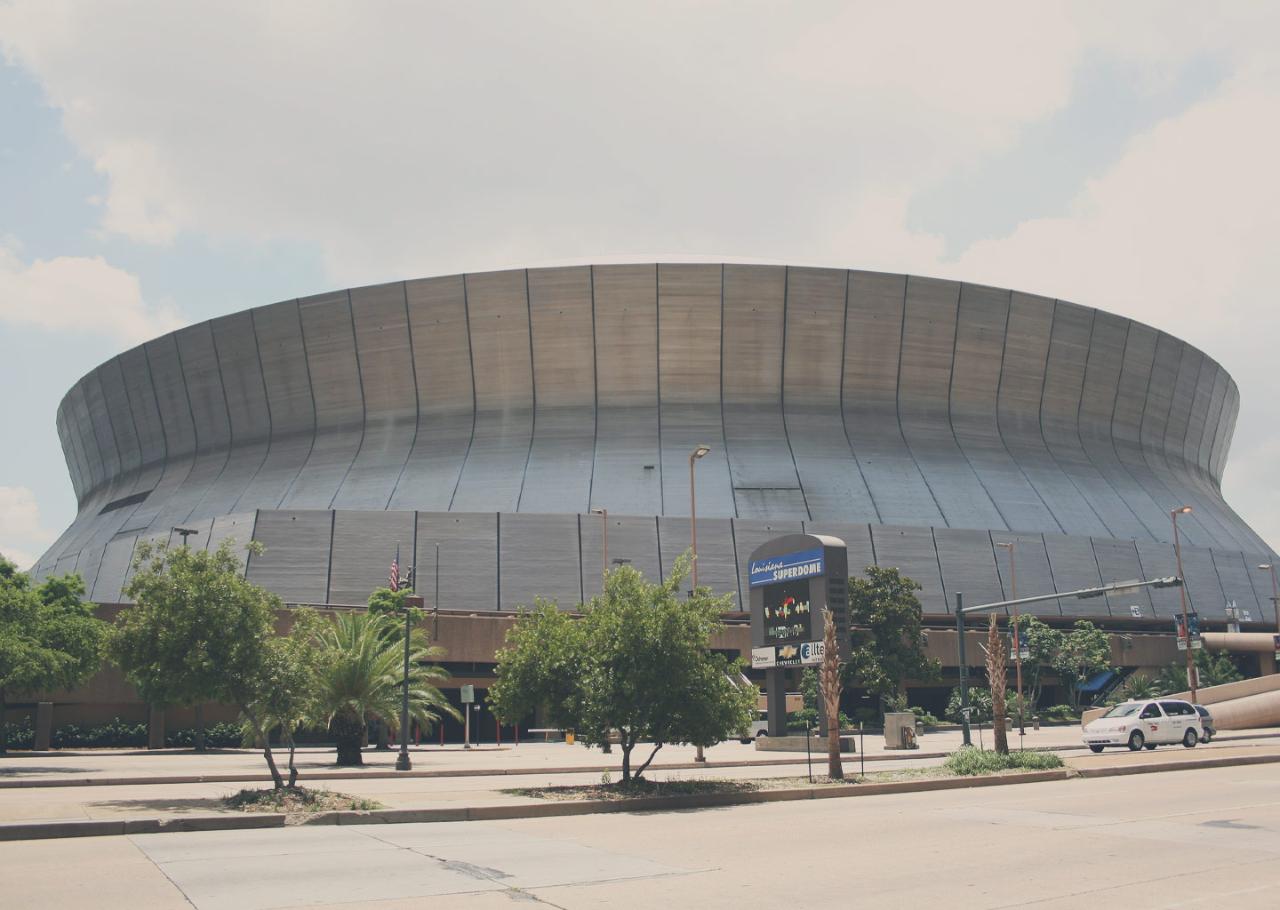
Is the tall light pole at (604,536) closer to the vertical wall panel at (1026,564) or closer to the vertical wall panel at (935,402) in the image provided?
the vertical wall panel at (935,402)

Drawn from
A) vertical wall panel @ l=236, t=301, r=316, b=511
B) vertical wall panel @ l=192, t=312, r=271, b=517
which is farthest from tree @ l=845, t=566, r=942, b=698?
vertical wall panel @ l=192, t=312, r=271, b=517

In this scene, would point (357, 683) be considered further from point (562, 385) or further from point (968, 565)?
point (968, 565)

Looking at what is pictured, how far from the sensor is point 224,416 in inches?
2504

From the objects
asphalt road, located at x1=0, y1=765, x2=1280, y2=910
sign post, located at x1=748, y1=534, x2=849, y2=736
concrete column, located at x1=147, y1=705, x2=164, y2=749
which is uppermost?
sign post, located at x1=748, y1=534, x2=849, y2=736

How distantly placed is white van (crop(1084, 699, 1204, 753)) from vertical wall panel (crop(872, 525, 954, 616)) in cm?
2271

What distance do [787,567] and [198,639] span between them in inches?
681

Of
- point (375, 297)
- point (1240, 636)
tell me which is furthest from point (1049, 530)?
point (375, 297)

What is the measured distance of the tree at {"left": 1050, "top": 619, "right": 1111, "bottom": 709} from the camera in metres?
51.8

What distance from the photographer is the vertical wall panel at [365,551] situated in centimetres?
4959

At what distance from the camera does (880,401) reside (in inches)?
2387

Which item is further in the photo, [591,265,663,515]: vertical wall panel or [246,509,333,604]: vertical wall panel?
[591,265,663,515]: vertical wall panel

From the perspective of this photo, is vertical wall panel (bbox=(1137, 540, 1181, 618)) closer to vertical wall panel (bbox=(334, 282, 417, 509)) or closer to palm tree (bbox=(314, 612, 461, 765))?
vertical wall panel (bbox=(334, 282, 417, 509))

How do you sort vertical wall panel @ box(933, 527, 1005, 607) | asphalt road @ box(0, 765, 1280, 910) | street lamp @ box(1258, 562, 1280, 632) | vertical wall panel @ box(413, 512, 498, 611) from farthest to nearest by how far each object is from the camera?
street lamp @ box(1258, 562, 1280, 632)
vertical wall panel @ box(933, 527, 1005, 607)
vertical wall panel @ box(413, 512, 498, 611)
asphalt road @ box(0, 765, 1280, 910)

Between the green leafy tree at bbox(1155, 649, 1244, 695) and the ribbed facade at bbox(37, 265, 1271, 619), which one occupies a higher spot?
the ribbed facade at bbox(37, 265, 1271, 619)
